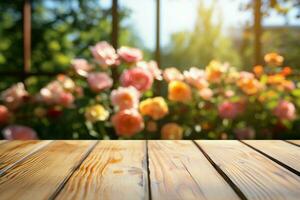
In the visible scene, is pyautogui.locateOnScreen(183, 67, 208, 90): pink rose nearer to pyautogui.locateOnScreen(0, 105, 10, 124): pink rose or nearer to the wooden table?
pyautogui.locateOnScreen(0, 105, 10, 124): pink rose

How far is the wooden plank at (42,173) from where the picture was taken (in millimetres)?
832

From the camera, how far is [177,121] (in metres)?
2.83

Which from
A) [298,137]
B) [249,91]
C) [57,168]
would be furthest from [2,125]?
[57,168]

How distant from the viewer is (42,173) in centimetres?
99

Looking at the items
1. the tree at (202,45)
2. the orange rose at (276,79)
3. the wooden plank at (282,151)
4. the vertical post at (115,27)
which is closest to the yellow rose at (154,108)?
the vertical post at (115,27)

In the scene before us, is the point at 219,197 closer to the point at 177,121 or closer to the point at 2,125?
the point at 177,121

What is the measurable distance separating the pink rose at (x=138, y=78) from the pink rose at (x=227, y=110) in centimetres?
42

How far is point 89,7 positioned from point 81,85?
A: 5.83 feet

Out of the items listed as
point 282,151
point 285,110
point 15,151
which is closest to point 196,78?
point 285,110

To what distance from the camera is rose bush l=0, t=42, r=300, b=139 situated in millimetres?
2607

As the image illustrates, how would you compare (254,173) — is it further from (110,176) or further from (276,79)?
(276,79)

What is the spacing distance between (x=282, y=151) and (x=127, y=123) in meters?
1.22

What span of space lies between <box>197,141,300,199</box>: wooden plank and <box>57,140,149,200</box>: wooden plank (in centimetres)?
16

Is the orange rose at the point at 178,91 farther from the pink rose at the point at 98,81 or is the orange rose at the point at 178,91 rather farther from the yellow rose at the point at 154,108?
the pink rose at the point at 98,81
